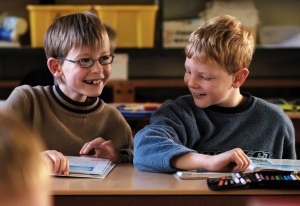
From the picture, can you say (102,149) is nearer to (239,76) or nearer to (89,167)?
(89,167)

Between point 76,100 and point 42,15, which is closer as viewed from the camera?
point 76,100

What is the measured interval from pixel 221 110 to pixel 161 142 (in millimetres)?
Result: 312

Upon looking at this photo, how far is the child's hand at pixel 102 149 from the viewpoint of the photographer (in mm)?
1795

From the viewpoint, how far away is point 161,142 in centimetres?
166

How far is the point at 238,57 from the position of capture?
1892mm

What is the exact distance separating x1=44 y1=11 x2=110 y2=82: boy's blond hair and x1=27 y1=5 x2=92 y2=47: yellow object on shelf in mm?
2385

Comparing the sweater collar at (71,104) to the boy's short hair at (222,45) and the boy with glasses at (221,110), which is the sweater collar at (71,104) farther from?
the boy's short hair at (222,45)

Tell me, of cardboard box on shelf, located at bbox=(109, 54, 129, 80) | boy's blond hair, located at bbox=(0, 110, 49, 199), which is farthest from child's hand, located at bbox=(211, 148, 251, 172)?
cardboard box on shelf, located at bbox=(109, 54, 129, 80)

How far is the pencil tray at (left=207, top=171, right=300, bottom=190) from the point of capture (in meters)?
1.46

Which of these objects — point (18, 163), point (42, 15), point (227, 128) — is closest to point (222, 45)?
point (227, 128)

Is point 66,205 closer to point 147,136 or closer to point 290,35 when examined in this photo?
point 147,136

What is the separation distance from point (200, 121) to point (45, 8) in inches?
109

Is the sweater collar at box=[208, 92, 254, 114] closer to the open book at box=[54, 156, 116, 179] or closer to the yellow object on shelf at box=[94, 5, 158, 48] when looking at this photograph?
the open book at box=[54, 156, 116, 179]

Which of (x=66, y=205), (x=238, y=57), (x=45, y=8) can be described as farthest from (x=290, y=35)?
(x=66, y=205)
